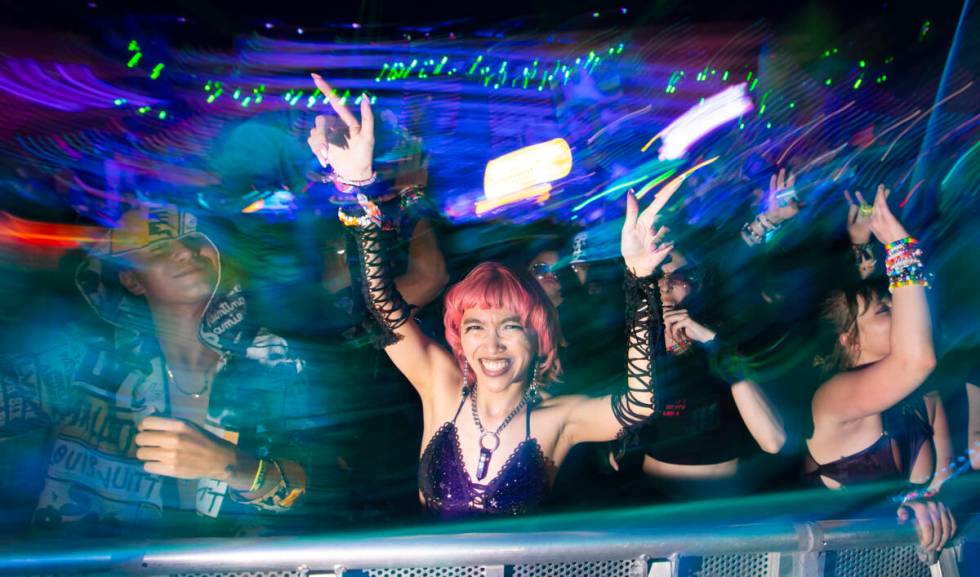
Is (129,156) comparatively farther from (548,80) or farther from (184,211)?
(548,80)

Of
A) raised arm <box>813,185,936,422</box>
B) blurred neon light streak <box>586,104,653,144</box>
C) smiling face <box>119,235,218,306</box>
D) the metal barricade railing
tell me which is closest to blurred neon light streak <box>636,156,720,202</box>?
blurred neon light streak <box>586,104,653,144</box>

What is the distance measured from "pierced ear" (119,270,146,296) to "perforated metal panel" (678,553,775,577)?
5.72ft

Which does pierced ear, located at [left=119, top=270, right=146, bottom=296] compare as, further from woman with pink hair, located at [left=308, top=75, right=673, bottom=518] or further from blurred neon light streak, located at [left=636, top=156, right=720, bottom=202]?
blurred neon light streak, located at [left=636, top=156, right=720, bottom=202]

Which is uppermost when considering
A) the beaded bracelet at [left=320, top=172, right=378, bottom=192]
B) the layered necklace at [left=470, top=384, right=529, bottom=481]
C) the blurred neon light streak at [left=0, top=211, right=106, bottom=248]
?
the beaded bracelet at [left=320, top=172, right=378, bottom=192]

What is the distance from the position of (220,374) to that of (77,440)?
0.46m

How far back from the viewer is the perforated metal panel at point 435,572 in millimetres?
1808

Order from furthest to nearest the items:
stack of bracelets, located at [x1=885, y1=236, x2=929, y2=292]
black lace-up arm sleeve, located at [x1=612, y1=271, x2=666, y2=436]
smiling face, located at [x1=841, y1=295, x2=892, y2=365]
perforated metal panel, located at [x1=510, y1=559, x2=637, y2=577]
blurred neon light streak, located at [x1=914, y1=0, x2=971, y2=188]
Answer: blurred neon light streak, located at [x1=914, y1=0, x2=971, y2=188] < smiling face, located at [x1=841, y1=295, x2=892, y2=365] < stack of bracelets, located at [x1=885, y1=236, x2=929, y2=292] < black lace-up arm sleeve, located at [x1=612, y1=271, x2=666, y2=436] < perforated metal panel, located at [x1=510, y1=559, x2=637, y2=577]

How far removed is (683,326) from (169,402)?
1.67 m

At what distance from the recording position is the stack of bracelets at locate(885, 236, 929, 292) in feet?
7.95

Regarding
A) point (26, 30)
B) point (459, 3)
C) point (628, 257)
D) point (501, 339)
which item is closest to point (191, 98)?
point (26, 30)

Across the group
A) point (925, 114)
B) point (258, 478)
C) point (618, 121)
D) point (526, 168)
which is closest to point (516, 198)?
point (526, 168)

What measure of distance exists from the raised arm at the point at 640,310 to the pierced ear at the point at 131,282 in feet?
4.85

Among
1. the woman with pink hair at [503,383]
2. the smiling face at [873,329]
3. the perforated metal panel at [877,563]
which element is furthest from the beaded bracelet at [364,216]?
the smiling face at [873,329]

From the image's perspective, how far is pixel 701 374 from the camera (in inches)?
93.7
